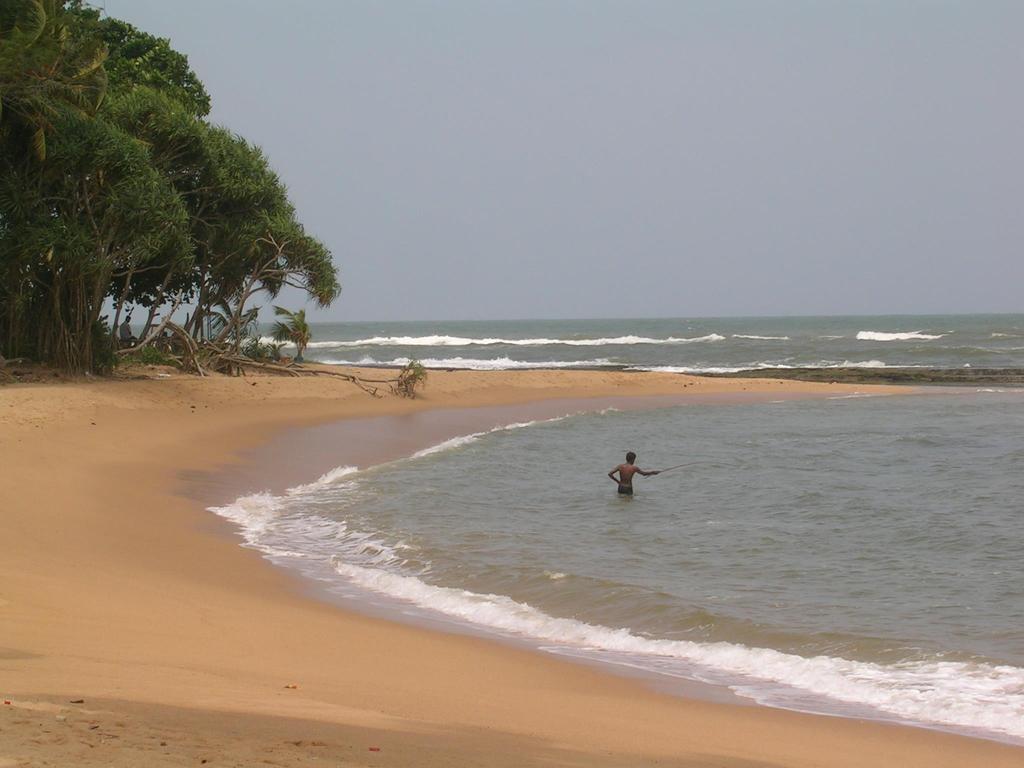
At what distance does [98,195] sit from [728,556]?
1606 centimetres

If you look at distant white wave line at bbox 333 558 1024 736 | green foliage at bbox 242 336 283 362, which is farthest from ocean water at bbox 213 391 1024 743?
green foliage at bbox 242 336 283 362

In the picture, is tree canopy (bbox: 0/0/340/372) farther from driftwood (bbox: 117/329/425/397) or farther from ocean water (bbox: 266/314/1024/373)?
ocean water (bbox: 266/314/1024/373)

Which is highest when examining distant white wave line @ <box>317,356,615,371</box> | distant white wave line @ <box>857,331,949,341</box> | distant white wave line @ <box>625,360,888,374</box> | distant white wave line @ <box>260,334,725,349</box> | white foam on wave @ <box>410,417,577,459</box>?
distant white wave line @ <box>857,331,949,341</box>

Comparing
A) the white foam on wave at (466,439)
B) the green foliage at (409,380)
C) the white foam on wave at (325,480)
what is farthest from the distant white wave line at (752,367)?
the white foam on wave at (325,480)

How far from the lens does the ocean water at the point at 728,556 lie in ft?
26.7

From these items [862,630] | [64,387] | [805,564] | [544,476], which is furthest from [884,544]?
[64,387]

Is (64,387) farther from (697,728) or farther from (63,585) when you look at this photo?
(697,728)

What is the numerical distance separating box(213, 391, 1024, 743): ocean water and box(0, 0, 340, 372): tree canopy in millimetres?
8027

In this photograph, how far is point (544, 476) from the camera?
18562mm

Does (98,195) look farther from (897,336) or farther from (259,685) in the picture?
(897,336)

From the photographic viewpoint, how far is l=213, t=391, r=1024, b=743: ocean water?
26.7ft

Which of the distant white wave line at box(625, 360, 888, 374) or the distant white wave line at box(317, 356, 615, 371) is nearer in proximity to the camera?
the distant white wave line at box(625, 360, 888, 374)

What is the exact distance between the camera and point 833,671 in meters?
7.99

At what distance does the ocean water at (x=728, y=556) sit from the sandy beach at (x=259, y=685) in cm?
71
